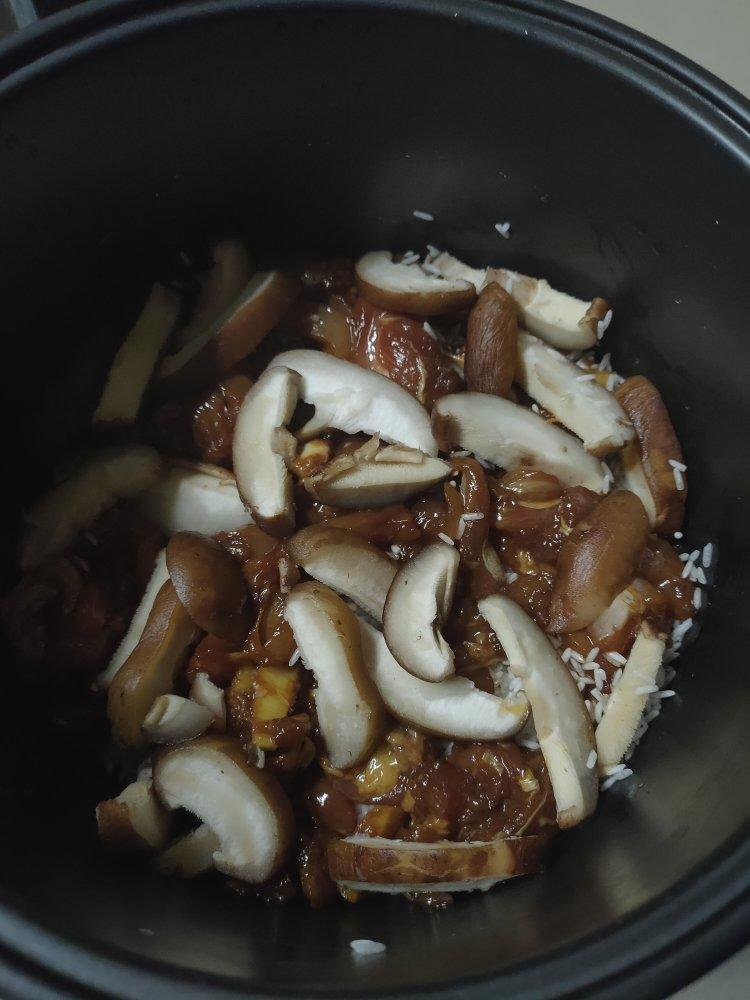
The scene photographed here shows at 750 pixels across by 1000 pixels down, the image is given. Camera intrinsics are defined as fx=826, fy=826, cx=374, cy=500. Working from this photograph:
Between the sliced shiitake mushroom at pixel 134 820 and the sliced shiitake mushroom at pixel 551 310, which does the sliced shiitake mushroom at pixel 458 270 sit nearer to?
the sliced shiitake mushroom at pixel 551 310

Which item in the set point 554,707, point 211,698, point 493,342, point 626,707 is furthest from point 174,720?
point 493,342

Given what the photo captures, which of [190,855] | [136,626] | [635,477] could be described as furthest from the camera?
[635,477]

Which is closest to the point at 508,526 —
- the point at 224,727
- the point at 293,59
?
the point at 224,727

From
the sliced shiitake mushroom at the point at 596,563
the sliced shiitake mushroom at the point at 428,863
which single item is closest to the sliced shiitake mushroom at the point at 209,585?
the sliced shiitake mushroom at the point at 428,863

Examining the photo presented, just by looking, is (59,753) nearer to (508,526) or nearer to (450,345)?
(508,526)

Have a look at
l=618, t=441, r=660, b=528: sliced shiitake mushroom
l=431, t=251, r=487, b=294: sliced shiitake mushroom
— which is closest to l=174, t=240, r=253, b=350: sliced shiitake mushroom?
l=431, t=251, r=487, b=294: sliced shiitake mushroom

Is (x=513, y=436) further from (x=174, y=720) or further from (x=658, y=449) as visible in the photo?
(x=174, y=720)
